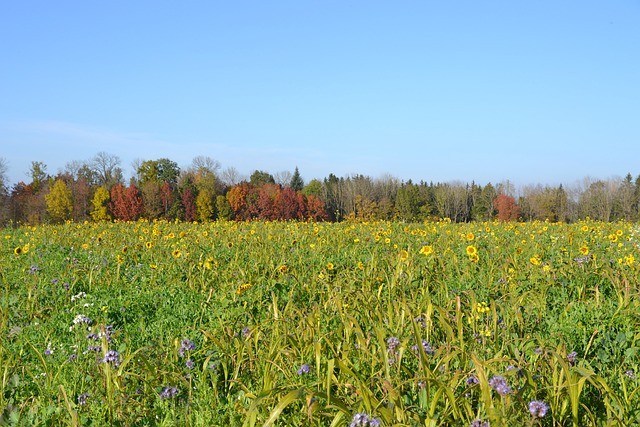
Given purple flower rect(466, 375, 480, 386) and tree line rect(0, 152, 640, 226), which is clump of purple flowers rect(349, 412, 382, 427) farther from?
tree line rect(0, 152, 640, 226)

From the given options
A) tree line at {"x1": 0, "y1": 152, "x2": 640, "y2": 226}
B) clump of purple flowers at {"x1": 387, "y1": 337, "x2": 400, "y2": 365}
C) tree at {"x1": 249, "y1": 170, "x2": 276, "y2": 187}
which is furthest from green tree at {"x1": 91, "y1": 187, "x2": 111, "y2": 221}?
clump of purple flowers at {"x1": 387, "y1": 337, "x2": 400, "y2": 365}

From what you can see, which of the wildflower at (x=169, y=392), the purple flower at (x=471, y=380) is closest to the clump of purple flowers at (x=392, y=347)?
the purple flower at (x=471, y=380)

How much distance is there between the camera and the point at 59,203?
43.6 metres

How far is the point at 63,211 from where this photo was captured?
4391cm

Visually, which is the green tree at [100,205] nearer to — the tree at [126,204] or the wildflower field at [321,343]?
the tree at [126,204]

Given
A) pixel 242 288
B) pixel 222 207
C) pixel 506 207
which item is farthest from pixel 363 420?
pixel 506 207

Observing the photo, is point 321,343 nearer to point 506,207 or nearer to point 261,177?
point 506,207

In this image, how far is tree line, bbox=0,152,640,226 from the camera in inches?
1880

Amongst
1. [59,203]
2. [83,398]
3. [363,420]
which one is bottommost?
[83,398]

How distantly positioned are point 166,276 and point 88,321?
2081mm

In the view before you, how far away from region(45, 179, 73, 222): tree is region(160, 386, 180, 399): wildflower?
44815 millimetres

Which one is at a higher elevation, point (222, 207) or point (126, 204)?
point (126, 204)

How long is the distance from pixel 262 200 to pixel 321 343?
174 feet

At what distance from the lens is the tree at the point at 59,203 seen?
142 feet
